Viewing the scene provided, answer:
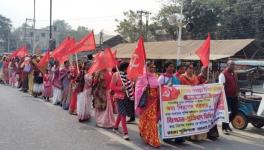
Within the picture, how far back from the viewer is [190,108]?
27.2 feet

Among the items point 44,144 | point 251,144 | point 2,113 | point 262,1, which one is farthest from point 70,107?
point 262,1

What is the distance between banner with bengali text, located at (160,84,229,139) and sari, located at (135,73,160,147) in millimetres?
159

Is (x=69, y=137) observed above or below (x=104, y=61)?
below

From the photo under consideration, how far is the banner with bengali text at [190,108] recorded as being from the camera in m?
7.90

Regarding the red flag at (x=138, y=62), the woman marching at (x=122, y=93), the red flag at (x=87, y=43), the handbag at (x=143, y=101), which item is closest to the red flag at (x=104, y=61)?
the woman marching at (x=122, y=93)

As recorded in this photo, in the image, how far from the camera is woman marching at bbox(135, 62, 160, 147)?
7.66m

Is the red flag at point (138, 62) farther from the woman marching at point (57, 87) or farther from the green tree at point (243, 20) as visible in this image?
the green tree at point (243, 20)

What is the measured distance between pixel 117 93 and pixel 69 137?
51.7 inches

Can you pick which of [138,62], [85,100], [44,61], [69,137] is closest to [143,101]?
[138,62]

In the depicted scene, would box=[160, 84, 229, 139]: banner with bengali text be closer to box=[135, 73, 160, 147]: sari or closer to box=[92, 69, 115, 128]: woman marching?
box=[135, 73, 160, 147]: sari

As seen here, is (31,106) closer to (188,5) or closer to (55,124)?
(55,124)

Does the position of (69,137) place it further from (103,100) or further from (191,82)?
(191,82)

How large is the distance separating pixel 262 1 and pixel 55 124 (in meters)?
39.8

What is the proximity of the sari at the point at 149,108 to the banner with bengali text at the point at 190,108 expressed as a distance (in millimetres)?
159
